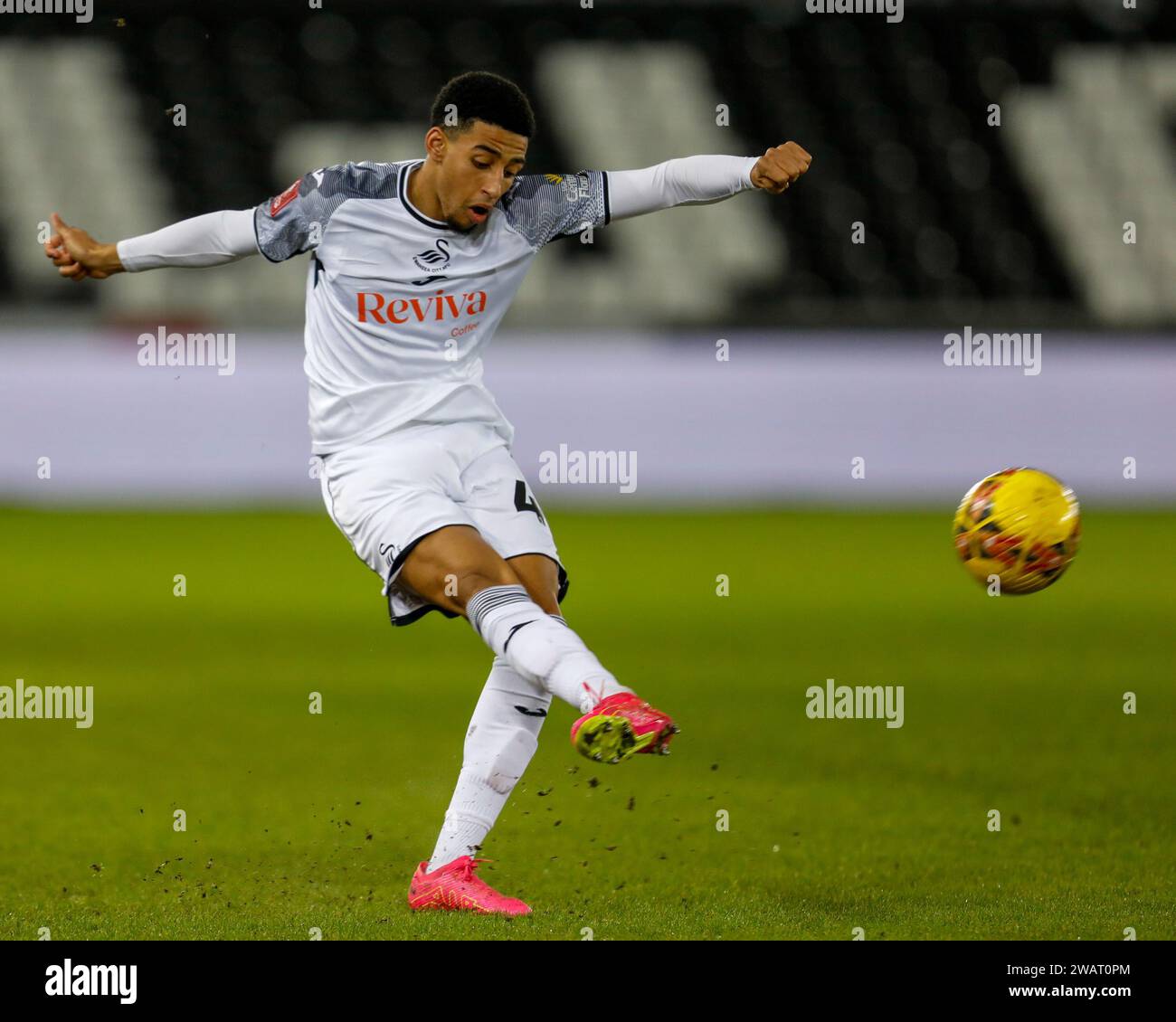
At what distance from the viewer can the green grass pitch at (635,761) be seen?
508 centimetres

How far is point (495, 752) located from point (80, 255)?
1.92 metres

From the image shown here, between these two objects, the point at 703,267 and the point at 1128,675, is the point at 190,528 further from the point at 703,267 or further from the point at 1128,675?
the point at 1128,675

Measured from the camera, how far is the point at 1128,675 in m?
10.1

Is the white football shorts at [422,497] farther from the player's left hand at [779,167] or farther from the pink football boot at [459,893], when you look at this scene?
the player's left hand at [779,167]

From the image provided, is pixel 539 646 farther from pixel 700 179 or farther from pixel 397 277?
pixel 700 179

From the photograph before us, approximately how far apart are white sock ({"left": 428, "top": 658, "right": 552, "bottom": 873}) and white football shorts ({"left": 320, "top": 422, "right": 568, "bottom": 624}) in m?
0.32

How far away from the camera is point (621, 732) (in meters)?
4.04

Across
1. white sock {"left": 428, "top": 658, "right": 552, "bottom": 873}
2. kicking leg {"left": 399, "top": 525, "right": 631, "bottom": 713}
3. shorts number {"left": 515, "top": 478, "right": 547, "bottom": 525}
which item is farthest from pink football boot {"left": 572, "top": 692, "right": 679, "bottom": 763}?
shorts number {"left": 515, "top": 478, "right": 547, "bottom": 525}

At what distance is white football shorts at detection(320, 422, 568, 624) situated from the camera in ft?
16.3

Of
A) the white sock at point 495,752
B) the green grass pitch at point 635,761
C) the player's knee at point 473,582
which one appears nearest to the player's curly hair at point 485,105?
the player's knee at point 473,582

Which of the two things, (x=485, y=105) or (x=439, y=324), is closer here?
(x=485, y=105)

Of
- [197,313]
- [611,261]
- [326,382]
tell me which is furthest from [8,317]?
[326,382]

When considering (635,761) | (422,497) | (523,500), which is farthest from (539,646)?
(635,761)

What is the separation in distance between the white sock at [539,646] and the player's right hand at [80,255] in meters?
1.55
